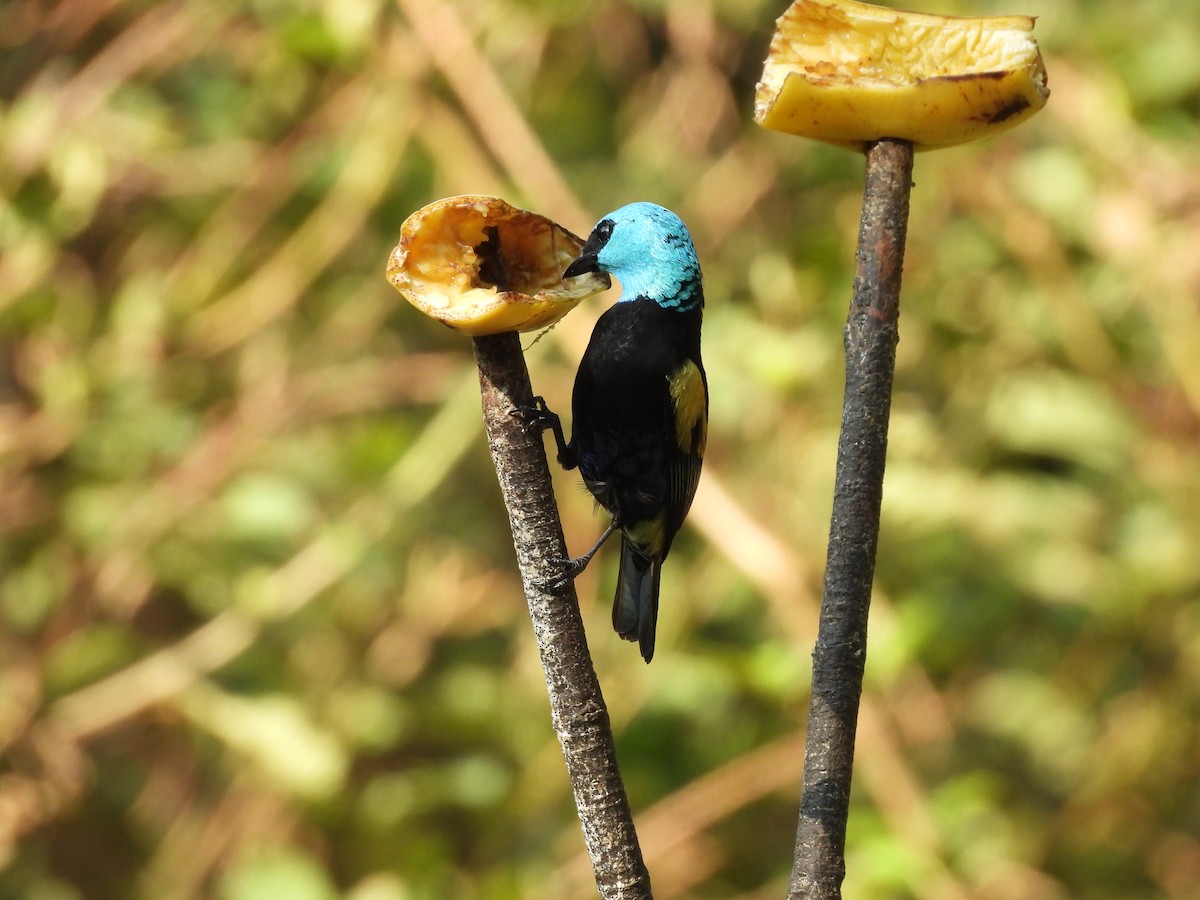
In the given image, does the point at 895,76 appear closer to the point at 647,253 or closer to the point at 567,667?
the point at 567,667

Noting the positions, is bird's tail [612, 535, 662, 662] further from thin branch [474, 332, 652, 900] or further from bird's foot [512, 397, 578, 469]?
thin branch [474, 332, 652, 900]

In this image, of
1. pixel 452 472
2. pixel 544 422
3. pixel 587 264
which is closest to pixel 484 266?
pixel 544 422

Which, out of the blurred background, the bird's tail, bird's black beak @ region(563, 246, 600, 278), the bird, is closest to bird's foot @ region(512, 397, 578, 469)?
the bird

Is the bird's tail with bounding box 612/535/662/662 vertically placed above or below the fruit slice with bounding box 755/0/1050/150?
above

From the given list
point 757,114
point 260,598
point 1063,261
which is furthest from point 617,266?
point 1063,261

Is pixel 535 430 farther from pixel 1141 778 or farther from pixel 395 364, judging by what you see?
pixel 1141 778

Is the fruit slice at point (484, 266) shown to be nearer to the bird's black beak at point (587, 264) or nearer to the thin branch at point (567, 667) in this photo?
the thin branch at point (567, 667)
